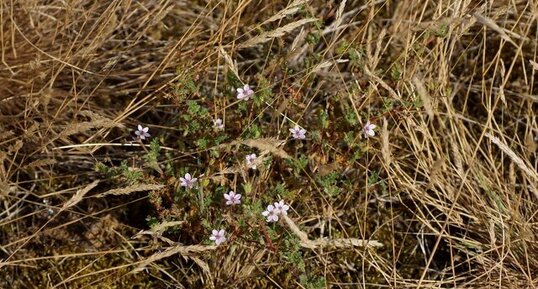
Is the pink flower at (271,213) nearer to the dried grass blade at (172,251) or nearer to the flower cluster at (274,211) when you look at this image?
the flower cluster at (274,211)

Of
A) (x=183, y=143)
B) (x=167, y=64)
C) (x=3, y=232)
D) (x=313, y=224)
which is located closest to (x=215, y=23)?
(x=167, y=64)

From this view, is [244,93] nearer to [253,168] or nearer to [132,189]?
[253,168]

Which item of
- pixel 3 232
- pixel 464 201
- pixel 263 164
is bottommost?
pixel 3 232

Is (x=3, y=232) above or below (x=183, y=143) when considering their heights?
below

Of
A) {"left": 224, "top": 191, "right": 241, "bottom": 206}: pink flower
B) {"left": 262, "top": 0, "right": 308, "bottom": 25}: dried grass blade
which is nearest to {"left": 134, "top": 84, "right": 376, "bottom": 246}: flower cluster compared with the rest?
{"left": 224, "top": 191, "right": 241, "bottom": 206}: pink flower

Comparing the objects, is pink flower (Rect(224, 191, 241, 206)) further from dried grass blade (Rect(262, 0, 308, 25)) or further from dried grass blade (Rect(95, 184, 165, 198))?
dried grass blade (Rect(262, 0, 308, 25))

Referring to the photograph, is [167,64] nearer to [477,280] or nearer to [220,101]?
[220,101]
